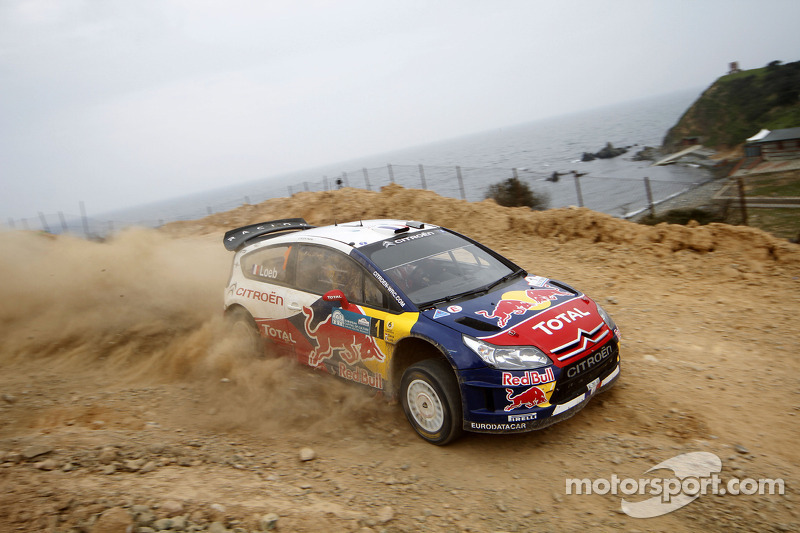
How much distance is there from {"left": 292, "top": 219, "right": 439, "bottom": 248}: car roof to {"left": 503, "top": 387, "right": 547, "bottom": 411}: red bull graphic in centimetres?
215

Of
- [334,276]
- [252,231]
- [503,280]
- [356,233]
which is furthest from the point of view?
[252,231]

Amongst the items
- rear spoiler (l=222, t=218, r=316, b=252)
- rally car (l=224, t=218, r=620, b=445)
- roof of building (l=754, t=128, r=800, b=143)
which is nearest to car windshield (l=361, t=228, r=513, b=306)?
rally car (l=224, t=218, r=620, b=445)

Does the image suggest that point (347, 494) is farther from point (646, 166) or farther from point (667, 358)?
point (646, 166)

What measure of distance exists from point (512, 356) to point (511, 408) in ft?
1.29

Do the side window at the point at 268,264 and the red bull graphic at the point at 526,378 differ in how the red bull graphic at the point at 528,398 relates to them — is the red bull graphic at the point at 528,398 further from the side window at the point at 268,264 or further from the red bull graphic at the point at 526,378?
the side window at the point at 268,264

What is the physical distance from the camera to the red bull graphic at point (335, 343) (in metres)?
4.71

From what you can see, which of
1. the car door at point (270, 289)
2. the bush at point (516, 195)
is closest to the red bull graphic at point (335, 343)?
the car door at point (270, 289)

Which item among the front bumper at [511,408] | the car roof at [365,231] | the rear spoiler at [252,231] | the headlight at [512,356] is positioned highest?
the rear spoiler at [252,231]

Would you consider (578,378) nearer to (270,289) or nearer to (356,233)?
(356,233)

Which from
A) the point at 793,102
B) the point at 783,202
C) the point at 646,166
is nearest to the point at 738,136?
the point at 793,102

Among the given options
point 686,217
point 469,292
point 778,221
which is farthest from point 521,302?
point 778,221

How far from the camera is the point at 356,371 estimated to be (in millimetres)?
4883

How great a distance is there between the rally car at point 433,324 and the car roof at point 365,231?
21 millimetres

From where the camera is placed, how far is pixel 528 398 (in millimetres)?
3857
